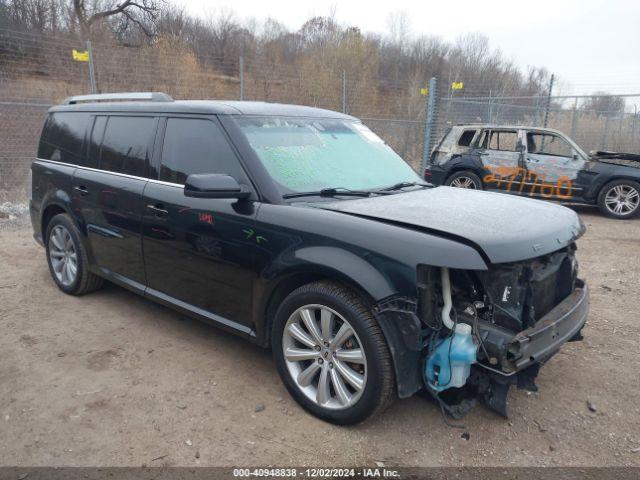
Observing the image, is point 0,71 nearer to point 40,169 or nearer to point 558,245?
point 40,169

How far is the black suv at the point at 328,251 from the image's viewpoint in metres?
2.51

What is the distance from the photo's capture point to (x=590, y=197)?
30.3 feet

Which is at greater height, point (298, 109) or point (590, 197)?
point (298, 109)

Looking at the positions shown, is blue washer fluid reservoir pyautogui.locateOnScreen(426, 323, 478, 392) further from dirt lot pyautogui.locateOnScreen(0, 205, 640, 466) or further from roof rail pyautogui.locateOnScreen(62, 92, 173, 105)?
roof rail pyautogui.locateOnScreen(62, 92, 173, 105)

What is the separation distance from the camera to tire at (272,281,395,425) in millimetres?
2564

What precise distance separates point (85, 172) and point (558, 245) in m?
3.83

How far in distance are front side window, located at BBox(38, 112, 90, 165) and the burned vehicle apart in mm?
7587

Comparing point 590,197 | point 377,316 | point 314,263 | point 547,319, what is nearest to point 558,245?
point 547,319

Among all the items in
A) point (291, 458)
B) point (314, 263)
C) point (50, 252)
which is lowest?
point (291, 458)

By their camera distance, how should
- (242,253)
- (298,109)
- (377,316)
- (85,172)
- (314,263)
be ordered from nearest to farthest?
(377,316)
(314,263)
(242,253)
(298,109)
(85,172)

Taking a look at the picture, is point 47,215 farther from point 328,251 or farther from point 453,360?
point 453,360

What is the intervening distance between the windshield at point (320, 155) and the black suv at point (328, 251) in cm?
1

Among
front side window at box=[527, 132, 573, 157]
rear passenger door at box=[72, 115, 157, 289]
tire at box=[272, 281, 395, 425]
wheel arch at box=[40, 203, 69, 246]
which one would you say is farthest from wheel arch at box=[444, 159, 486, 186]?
tire at box=[272, 281, 395, 425]

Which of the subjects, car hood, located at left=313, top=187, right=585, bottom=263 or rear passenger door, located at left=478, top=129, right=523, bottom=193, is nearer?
car hood, located at left=313, top=187, right=585, bottom=263
